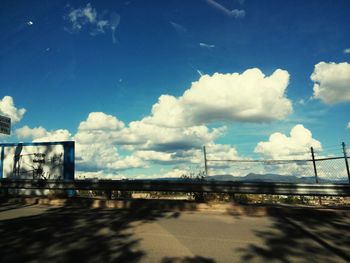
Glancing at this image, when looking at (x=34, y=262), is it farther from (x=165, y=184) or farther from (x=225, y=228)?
(x=165, y=184)

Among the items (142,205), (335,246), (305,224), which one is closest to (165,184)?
(142,205)

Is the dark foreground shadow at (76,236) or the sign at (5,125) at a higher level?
the sign at (5,125)

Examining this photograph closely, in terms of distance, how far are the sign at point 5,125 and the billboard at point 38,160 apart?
191 cm

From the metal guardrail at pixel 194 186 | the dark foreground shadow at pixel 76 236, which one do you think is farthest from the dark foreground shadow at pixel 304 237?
the dark foreground shadow at pixel 76 236

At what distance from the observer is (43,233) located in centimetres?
660

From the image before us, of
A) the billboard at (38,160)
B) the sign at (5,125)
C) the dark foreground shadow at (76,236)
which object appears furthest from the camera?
the billboard at (38,160)

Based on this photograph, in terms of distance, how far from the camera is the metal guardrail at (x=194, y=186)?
899cm

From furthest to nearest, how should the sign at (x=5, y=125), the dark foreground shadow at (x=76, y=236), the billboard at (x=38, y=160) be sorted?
the billboard at (x=38, y=160), the sign at (x=5, y=125), the dark foreground shadow at (x=76, y=236)

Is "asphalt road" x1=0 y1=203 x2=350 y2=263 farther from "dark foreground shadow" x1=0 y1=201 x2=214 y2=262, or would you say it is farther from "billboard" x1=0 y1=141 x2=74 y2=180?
"billboard" x1=0 y1=141 x2=74 y2=180

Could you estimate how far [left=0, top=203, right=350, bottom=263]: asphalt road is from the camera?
5199 millimetres

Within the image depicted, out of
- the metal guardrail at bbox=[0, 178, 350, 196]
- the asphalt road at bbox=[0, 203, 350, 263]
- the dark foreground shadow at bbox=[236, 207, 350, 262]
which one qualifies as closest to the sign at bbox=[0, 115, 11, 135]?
the metal guardrail at bbox=[0, 178, 350, 196]

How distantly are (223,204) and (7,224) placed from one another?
5748mm

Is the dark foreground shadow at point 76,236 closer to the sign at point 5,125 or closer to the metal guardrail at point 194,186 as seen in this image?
the metal guardrail at point 194,186

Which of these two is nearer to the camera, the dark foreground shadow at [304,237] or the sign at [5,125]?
the dark foreground shadow at [304,237]
